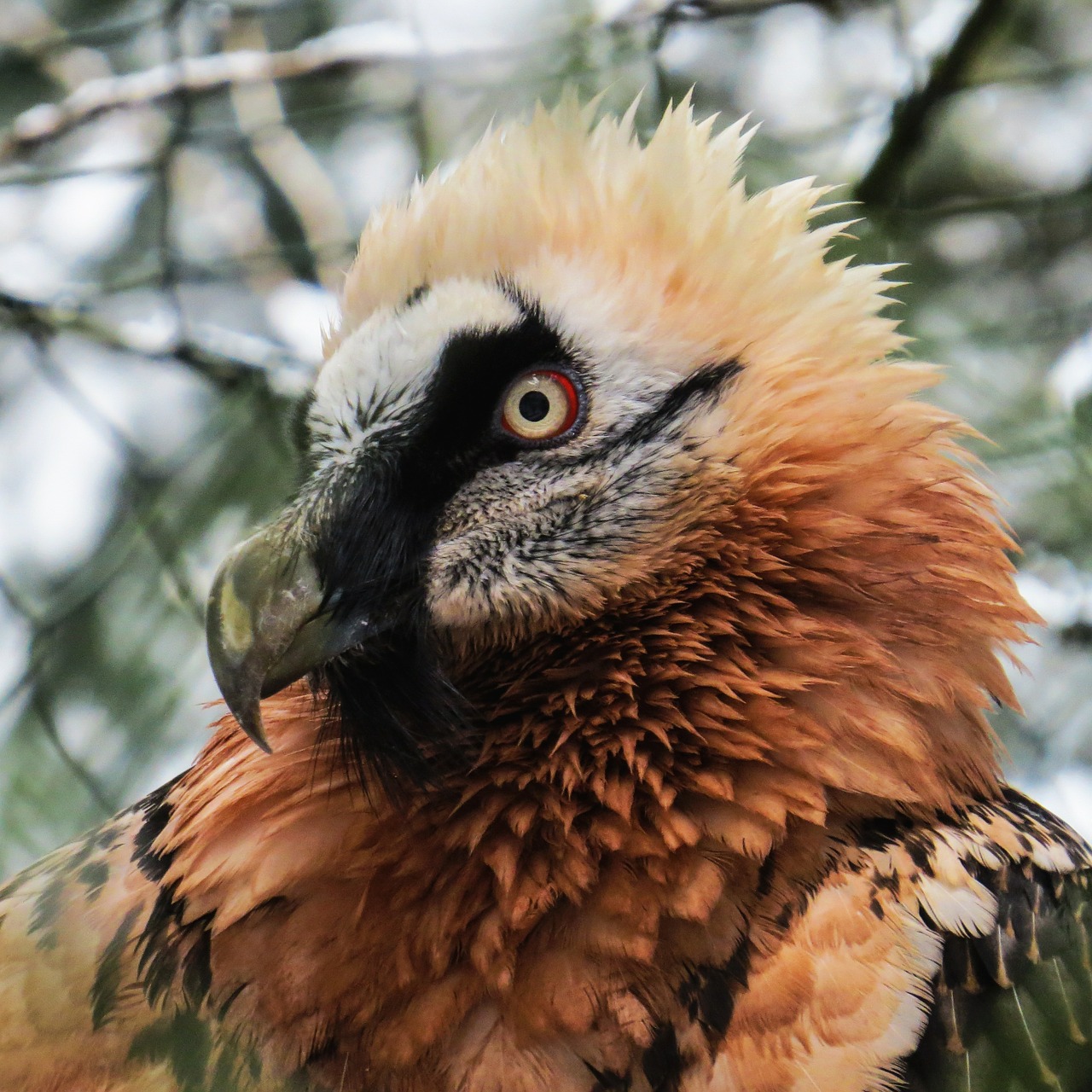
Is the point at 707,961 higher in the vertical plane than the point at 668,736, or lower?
lower

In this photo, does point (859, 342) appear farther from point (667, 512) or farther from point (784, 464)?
point (667, 512)

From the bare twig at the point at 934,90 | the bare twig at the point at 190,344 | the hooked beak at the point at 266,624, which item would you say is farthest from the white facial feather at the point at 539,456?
the bare twig at the point at 934,90

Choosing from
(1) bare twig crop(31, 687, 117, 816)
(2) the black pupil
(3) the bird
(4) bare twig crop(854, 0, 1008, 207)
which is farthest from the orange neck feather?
(4) bare twig crop(854, 0, 1008, 207)

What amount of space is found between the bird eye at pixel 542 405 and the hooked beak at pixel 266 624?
29cm

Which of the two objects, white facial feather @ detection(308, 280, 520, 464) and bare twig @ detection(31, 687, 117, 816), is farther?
white facial feather @ detection(308, 280, 520, 464)

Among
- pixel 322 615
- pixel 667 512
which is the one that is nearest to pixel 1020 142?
pixel 667 512

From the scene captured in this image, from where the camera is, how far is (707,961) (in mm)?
1041

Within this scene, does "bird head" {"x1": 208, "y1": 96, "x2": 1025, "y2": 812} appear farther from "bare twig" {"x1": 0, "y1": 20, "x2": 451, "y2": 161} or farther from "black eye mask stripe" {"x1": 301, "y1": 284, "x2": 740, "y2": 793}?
"bare twig" {"x1": 0, "y1": 20, "x2": 451, "y2": 161}

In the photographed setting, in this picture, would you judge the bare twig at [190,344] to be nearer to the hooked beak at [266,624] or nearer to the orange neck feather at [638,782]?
the hooked beak at [266,624]

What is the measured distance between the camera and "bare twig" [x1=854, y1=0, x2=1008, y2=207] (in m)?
1.63

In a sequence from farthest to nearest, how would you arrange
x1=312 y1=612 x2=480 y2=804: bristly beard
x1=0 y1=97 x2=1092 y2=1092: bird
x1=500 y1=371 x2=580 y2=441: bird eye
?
1. x1=500 y1=371 x2=580 y2=441: bird eye
2. x1=312 y1=612 x2=480 y2=804: bristly beard
3. x1=0 y1=97 x2=1092 y2=1092: bird

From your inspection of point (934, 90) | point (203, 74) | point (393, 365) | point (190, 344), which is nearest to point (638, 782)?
point (393, 365)

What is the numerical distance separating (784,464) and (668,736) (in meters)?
0.33

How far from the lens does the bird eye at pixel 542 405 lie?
127 cm
